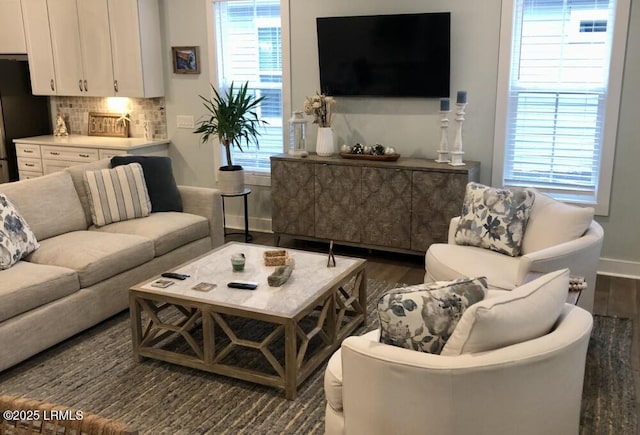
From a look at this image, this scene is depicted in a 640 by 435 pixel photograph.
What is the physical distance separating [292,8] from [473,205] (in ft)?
8.88

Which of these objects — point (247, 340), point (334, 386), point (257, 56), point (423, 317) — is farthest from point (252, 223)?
point (423, 317)

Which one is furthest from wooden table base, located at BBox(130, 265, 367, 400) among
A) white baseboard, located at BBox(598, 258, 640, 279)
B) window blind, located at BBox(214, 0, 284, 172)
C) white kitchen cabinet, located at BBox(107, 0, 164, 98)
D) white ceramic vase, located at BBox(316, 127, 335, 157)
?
white kitchen cabinet, located at BBox(107, 0, 164, 98)

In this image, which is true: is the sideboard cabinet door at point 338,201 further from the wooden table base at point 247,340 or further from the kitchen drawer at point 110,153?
Result: the kitchen drawer at point 110,153

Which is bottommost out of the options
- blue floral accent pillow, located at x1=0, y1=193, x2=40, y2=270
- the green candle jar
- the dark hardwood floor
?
the dark hardwood floor

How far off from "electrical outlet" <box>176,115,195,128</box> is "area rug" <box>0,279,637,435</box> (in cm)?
305

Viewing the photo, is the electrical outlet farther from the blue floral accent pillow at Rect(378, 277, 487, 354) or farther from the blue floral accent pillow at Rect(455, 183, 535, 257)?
the blue floral accent pillow at Rect(378, 277, 487, 354)

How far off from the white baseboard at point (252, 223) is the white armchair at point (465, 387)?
3.94 meters

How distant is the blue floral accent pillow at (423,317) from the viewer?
211 centimetres

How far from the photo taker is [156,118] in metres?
6.34

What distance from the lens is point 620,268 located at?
473 centimetres

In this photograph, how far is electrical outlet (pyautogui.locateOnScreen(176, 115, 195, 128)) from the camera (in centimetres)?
620

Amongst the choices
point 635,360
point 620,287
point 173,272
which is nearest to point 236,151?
point 173,272

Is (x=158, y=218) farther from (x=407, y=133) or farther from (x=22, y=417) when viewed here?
(x=22, y=417)

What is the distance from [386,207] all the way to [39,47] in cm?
409
